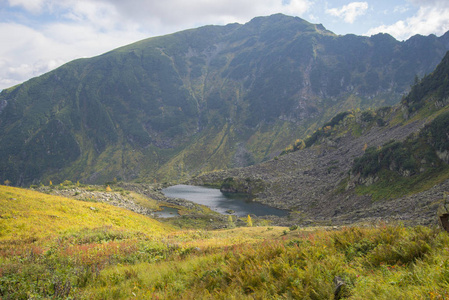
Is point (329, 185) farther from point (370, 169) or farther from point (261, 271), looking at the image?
point (261, 271)

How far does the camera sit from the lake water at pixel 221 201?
83.9 m

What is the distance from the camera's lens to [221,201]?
101m

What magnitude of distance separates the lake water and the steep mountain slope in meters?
5.20

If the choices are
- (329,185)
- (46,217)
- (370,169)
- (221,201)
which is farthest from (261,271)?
(221,201)

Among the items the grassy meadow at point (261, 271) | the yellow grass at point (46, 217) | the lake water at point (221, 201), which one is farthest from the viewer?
the lake water at point (221, 201)

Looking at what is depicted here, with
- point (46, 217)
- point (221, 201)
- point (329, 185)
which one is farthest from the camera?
point (221, 201)

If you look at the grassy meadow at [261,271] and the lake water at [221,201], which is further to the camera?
the lake water at [221,201]

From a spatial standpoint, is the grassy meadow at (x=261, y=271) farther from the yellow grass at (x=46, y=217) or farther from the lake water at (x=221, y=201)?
the lake water at (x=221, y=201)

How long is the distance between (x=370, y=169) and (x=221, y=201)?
57531 mm

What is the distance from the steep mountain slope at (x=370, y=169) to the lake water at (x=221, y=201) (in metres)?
5.20

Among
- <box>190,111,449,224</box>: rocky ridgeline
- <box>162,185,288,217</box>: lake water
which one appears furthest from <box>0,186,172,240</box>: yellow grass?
<box>162,185,288,217</box>: lake water

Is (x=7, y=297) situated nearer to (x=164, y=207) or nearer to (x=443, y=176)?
(x=443, y=176)

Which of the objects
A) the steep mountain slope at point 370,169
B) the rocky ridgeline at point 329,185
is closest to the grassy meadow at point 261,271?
the rocky ridgeline at point 329,185

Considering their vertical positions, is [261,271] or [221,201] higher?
[261,271]
